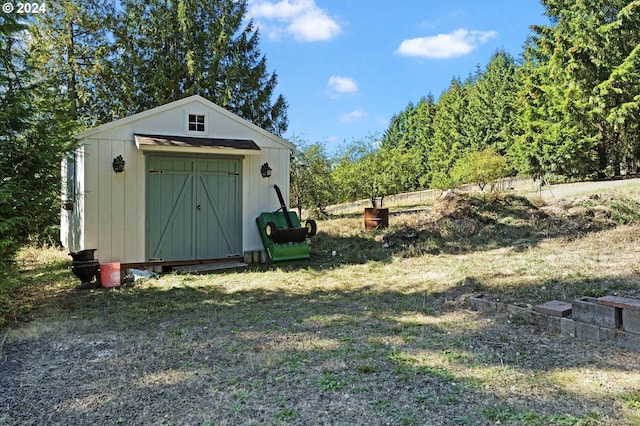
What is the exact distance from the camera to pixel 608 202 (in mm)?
9984

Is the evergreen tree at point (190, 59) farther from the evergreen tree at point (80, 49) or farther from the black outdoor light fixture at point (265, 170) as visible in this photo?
the black outdoor light fixture at point (265, 170)

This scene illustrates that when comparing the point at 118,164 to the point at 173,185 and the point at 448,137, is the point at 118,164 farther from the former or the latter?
the point at 448,137

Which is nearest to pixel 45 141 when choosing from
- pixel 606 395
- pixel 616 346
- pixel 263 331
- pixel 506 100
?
pixel 263 331

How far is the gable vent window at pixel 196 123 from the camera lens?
7195mm

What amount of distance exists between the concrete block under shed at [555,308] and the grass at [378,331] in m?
0.28

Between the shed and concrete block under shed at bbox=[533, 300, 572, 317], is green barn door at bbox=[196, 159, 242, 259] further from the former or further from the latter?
concrete block under shed at bbox=[533, 300, 572, 317]

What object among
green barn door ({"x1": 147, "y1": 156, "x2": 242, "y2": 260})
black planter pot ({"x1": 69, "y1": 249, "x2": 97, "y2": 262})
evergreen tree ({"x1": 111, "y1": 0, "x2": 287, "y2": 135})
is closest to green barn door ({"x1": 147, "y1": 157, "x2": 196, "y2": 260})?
green barn door ({"x1": 147, "y1": 156, "x2": 242, "y2": 260})

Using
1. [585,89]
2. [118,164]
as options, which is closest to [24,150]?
[118,164]

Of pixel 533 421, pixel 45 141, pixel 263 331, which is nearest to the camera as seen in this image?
pixel 533 421

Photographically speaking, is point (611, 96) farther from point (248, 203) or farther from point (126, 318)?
point (126, 318)

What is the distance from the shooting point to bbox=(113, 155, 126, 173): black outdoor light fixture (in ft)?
21.5

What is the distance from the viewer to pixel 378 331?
3736 millimetres

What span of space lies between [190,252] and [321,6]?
739 cm

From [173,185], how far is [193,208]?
1.69 feet
